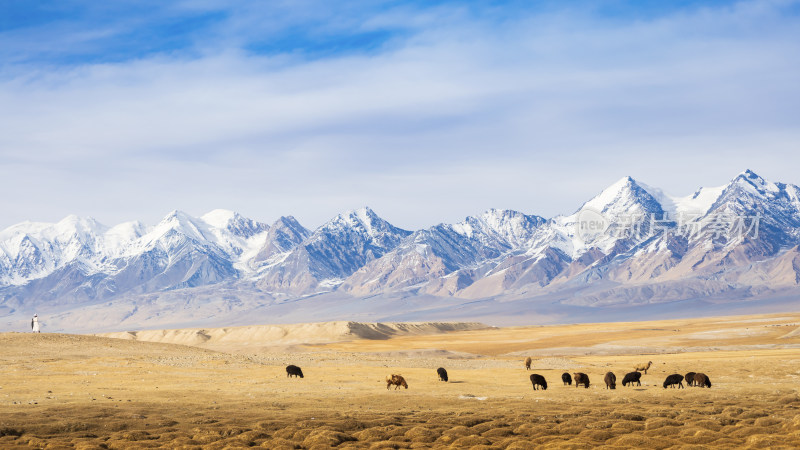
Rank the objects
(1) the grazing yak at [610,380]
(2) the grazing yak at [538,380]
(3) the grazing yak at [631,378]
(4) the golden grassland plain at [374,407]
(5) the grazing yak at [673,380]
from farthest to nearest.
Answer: (3) the grazing yak at [631,378] → (1) the grazing yak at [610,380] → (5) the grazing yak at [673,380] → (2) the grazing yak at [538,380] → (4) the golden grassland plain at [374,407]

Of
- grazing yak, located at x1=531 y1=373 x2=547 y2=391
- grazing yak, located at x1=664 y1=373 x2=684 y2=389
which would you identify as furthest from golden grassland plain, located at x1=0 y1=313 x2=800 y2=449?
grazing yak, located at x1=664 y1=373 x2=684 y2=389

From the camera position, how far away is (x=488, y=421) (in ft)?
131

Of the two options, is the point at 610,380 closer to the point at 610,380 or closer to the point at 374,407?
the point at 610,380

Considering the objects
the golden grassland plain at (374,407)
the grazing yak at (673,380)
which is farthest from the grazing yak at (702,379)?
the grazing yak at (673,380)

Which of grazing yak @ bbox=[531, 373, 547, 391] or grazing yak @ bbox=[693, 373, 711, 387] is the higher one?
grazing yak @ bbox=[531, 373, 547, 391]

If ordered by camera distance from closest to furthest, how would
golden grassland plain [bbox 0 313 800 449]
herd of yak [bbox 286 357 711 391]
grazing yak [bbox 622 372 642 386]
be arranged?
1. golden grassland plain [bbox 0 313 800 449]
2. herd of yak [bbox 286 357 711 391]
3. grazing yak [bbox 622 372 642 386]

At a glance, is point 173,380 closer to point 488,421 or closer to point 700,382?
point 488,421

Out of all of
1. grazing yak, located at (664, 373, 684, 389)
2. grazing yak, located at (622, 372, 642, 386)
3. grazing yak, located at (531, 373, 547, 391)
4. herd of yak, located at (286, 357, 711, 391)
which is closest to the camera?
grazing yak, located at (531, 373, 547, 391)

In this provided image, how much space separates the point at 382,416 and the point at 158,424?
1112 centimetres

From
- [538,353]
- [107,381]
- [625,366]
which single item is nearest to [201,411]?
[107,381]

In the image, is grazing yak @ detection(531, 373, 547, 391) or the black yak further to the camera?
the black yak

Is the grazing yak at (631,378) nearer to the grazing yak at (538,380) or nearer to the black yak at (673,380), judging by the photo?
the black yak at (673,380)

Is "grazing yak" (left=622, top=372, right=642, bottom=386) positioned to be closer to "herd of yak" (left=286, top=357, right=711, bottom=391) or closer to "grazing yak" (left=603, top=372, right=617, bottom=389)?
"herd of yak" (left=286, top=357, right=711, bottom=391)

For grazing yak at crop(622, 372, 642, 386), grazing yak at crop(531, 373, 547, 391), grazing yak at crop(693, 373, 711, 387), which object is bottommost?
grazing yak at crop(693, 373, 711, 387)
